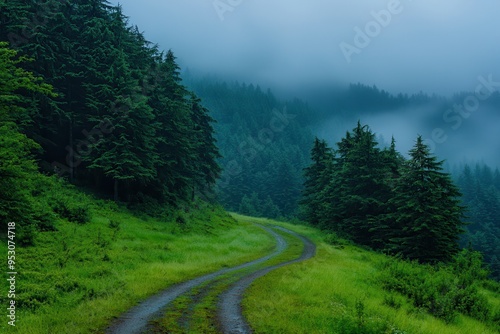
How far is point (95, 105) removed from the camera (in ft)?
105

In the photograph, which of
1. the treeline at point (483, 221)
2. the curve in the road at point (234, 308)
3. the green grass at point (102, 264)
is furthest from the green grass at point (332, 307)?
the treeline at point (483, 221)

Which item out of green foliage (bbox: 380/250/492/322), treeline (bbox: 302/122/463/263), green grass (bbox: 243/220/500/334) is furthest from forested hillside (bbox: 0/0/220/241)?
green foliage (bbox: 380/250/492/322)

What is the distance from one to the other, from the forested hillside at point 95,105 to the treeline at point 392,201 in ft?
65.8

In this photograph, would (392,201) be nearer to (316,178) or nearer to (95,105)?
(316,178)

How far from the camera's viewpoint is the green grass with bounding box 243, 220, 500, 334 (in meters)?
10.0

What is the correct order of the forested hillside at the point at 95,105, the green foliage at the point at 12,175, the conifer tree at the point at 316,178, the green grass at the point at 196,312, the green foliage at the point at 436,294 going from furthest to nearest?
the conifer tree at the point at 316,178 < the forested hillside at the point at 95,105 < the green foliage at the point at 436,294 < the green foliage at the point at 12,175 < the green grass at the point at 196,312

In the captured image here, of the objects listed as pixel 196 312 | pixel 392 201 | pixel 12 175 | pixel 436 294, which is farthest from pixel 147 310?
pixel 392 201

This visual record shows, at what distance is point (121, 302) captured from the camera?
1145cm

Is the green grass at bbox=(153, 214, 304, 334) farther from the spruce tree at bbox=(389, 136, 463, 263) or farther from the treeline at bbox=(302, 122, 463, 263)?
the treeline at bbox=(302, 122, 463, 263)

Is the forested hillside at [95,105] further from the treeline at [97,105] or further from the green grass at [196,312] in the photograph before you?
the green grass at [196,312]

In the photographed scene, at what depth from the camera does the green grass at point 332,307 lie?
10016 mm

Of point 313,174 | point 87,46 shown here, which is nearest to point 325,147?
point 313,174

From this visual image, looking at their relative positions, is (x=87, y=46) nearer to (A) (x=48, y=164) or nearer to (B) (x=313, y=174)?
(A) (x=48, y=164)

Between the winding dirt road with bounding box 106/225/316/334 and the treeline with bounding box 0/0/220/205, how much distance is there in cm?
1554
